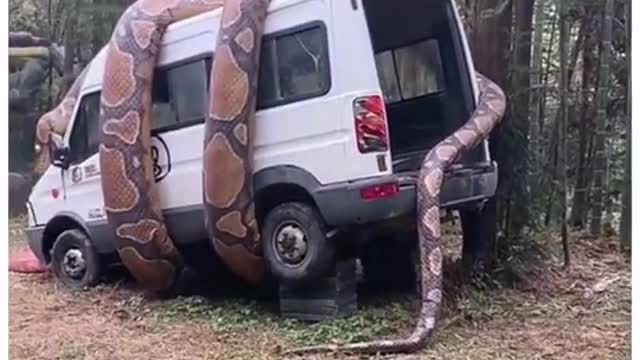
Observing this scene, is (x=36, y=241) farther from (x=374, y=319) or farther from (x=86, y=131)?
(x=374, y=319)

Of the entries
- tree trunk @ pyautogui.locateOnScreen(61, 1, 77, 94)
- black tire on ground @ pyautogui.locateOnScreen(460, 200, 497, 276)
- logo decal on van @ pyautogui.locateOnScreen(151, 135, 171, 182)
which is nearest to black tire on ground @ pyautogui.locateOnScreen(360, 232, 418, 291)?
black tire on ground @ pyautogui.locateOnScreen(460, 200, 497, 276)

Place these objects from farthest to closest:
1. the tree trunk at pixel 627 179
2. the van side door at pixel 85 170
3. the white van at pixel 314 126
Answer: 1. the van side door at pixel 85 170
2. the white van at pixel 314 126
3. the tree trunk at pixel 627 179

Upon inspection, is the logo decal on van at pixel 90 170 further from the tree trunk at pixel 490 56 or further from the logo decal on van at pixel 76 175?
the tree trunk at pixel 490 56

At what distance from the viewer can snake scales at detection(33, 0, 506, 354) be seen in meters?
2.09

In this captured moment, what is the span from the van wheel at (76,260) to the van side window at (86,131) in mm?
169

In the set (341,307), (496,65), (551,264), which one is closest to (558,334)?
(551,264)

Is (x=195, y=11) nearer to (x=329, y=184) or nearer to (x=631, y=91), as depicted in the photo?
(x=329, y=184)

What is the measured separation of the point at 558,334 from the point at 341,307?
45cm

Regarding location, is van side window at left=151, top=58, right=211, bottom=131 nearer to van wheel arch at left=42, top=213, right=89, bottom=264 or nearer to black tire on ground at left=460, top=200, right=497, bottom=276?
van wheel arch at left=42, top=213, right=89, bottom=264

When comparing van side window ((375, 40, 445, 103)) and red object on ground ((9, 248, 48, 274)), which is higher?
van side window ((375, 40, 445, 103))

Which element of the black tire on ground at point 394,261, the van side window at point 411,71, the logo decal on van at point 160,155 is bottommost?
the black tire on ground at point 394,261

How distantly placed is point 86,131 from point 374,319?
73 centimetres

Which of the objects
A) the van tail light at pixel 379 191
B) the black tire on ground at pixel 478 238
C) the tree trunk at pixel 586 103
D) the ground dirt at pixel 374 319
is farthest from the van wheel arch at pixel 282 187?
the tree trunk at pixel 586 103

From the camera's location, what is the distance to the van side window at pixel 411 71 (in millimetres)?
2100
